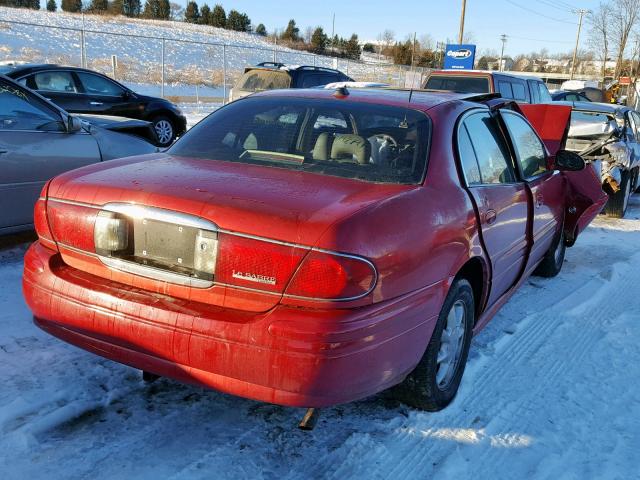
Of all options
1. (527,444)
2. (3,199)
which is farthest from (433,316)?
(3,199)

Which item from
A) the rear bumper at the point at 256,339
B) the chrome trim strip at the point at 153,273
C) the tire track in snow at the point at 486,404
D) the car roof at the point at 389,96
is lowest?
the tire track in snow at the point at 486,404

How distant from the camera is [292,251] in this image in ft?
7.26

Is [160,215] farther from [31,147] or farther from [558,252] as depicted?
[558,252]

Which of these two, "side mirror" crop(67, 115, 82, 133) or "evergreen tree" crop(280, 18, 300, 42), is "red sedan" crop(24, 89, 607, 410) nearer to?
"side mirror" crop(67, 115, 82, 133)

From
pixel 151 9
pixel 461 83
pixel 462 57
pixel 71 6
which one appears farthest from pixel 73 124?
pixel 151 9

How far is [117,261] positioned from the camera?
2539 mm

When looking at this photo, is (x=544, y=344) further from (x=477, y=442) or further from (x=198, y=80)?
(x=198, y=80)

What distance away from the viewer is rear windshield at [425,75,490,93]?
432 inches

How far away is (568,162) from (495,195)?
5.26ft

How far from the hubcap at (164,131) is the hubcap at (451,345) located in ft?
33.3

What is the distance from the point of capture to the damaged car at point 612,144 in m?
8.27

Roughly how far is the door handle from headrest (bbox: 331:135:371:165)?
2.35 feet

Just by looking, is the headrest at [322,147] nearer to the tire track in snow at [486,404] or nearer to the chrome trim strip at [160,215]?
the chrome trim strip at [160,215]


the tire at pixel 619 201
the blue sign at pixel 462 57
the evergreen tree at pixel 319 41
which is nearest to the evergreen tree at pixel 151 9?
the evergreen tree at pixel 319 41
